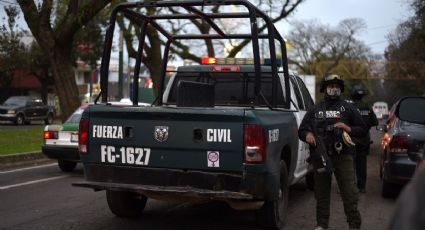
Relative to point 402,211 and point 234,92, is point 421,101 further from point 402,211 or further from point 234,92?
point 402,211

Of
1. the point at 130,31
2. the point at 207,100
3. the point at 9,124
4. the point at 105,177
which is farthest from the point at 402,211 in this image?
the point at 9,124

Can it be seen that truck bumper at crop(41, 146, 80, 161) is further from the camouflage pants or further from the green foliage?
the camouflage pants

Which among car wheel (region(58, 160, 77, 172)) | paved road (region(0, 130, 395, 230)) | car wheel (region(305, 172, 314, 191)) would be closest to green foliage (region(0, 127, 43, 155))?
car wheel (region(58, 160, 77, 172))

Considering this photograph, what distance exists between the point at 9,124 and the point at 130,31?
10.3 meters

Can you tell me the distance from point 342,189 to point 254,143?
3.99ft

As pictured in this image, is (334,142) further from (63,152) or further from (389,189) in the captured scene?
(63,152)

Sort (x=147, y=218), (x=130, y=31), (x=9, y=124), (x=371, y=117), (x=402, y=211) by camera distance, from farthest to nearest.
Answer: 1. (x=9, y=124)
2. (x=130, y=31)
3. (x=371, y=117)
4. (x=147, y=218)
5. (x=402, y=211)

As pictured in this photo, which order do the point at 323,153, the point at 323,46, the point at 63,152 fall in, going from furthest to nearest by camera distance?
the point at 323,46
the point at 63,152
the point at 323,153

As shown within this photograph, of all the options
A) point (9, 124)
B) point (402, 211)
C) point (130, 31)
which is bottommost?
point (9, 124)

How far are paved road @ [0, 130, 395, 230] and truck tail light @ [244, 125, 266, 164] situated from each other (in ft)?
4.81

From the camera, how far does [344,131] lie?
6.01 meters

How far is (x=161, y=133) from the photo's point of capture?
19.0 feet

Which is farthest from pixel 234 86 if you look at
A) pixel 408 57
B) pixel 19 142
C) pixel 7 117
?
pixel 408 57

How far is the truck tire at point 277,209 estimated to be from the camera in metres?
6.27
